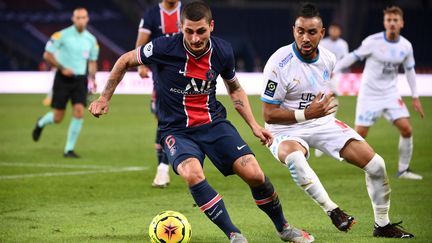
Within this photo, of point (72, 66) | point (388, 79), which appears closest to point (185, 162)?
point (388, 79)

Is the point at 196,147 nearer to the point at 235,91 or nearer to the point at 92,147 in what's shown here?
the point at 235,91

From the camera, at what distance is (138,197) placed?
10586 mm

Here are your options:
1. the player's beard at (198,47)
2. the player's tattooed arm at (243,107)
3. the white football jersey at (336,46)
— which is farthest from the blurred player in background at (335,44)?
the player's beard at (198,47)

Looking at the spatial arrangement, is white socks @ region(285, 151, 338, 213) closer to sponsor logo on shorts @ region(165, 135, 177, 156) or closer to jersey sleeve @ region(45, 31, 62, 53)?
sponsor logo on shorts @ region(165, 135, 177, 156)

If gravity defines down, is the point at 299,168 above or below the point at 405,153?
above

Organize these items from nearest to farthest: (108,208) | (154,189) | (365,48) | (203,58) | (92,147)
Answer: (203,58) < (108,208) < (154,189) < (365,48) < (92,147)

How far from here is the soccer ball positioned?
7.34 m

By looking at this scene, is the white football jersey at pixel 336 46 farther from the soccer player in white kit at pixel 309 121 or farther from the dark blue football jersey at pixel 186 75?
the dark blue football jersey at pixel 186 75

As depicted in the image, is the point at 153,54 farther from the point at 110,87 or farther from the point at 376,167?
the point at 376,167

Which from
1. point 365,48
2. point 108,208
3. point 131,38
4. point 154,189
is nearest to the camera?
point 108,208

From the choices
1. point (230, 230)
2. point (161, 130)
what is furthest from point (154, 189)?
point (230, 230)

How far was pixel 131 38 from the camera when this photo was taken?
1658 inches

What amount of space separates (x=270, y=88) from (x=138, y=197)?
10.4 ft

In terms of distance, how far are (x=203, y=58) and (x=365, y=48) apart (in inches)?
219
